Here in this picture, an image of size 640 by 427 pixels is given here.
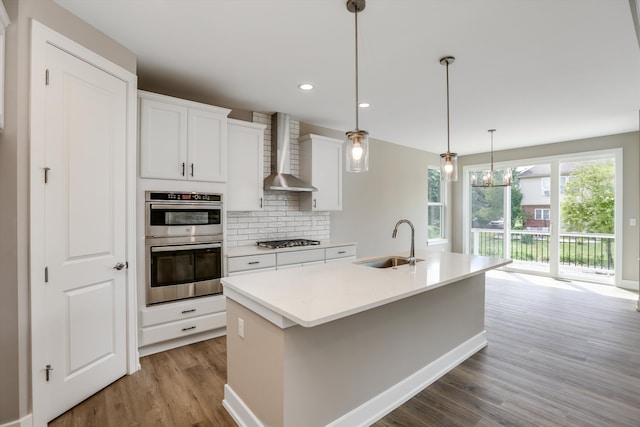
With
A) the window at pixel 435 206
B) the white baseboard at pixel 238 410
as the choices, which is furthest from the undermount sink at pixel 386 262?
the window at pixel 435 206

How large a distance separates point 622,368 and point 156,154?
14.7 feet

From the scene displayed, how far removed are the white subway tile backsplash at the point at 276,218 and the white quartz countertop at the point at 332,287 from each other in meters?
1.77

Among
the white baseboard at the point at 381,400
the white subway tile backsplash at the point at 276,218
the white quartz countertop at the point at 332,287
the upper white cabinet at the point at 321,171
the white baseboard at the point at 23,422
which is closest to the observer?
the white quartz countertop at the point at 332,287

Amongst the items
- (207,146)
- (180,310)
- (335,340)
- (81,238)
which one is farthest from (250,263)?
(335,340)

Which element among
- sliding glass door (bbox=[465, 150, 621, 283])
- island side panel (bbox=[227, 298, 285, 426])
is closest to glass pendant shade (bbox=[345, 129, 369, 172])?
island side panel (bbox=[227, 298, 285, 426])

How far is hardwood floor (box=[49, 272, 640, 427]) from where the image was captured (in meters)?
1.99

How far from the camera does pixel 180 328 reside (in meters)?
2.95

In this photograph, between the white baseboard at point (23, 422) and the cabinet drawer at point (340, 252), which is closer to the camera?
the white baseboard at point (23, 422)

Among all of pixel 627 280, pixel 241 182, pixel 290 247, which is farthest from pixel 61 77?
pixel 627 280

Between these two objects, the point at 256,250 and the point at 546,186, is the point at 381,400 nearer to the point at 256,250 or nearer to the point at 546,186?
the point at 256,250

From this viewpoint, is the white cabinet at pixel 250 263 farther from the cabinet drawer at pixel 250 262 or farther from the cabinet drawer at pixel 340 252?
the cabinet drawer at pixel 340 252

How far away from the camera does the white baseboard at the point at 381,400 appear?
186 centimetres

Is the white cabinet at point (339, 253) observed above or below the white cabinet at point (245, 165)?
below

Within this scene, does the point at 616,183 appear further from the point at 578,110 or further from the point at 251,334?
the point at 251,334
